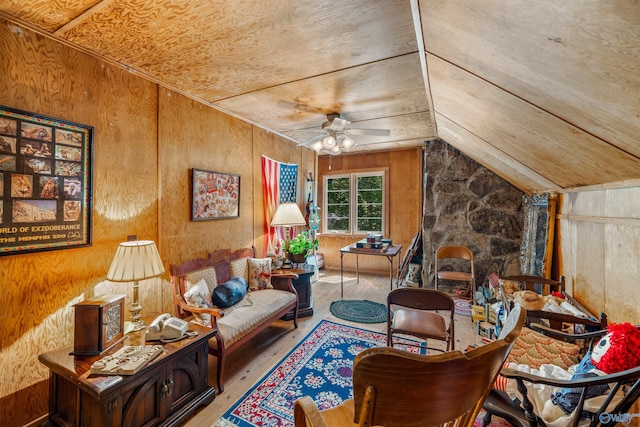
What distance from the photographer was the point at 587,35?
33.7 inches

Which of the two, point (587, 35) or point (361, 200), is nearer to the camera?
point (587, 35)

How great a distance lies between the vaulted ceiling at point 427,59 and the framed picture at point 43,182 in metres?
0.67

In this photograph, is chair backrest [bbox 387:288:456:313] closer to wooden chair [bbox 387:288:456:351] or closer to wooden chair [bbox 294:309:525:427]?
wooden chair [bbox 387:288:456:351]

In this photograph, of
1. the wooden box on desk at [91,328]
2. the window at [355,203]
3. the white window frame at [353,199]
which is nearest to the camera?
the wooden box on desk at [91,328]

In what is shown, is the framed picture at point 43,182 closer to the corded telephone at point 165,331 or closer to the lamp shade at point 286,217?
the corded telephone at point 165,331

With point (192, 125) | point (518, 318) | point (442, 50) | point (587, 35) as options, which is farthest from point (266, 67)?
point (518, 318)

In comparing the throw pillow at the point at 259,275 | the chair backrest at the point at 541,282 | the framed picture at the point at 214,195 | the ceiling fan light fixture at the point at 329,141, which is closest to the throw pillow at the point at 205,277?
the throw pillow at the point at 259,275

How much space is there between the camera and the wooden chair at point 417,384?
74 centimetres

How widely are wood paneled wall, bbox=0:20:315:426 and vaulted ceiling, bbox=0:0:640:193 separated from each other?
0.19 m

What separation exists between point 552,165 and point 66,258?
13.0 feet

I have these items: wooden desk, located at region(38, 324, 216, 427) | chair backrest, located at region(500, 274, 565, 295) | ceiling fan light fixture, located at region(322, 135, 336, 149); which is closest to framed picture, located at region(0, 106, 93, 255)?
wooden desk, located at region(38, 324, 216, 427)

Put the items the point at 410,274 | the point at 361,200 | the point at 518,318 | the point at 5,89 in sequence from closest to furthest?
the point at 518,318
the point at 5,89
the point at 410,274
the point at 361,200

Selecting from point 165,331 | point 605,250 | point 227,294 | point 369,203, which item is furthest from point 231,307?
point 369,203

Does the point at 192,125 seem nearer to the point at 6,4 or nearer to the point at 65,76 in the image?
the point at 65,76
